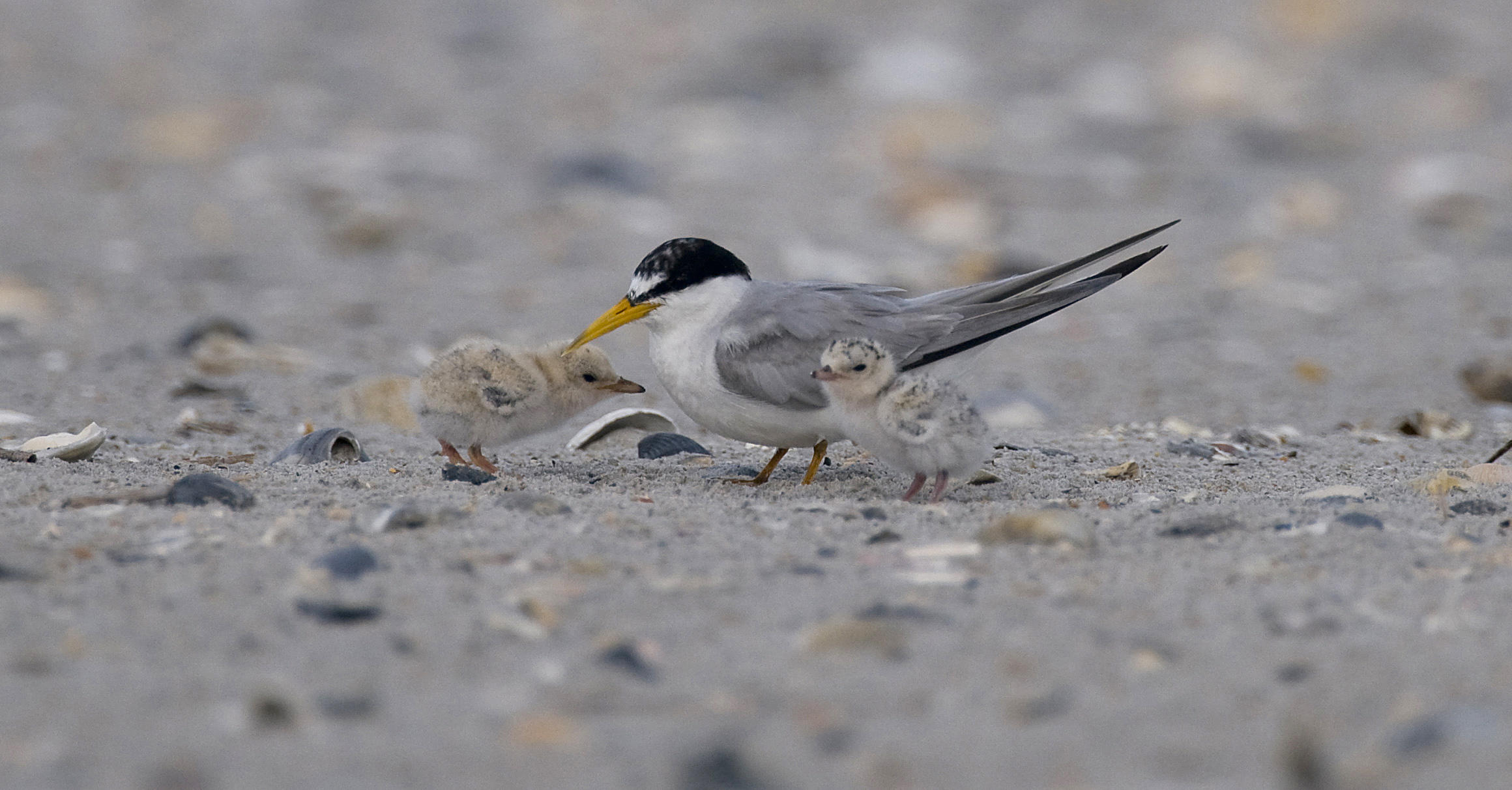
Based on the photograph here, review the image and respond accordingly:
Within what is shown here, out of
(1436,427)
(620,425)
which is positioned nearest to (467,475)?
(620,425)

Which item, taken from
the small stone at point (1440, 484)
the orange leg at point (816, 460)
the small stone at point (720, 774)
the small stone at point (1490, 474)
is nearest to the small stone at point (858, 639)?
the small stone at point (720, 774)

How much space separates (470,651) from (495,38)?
9794 mm

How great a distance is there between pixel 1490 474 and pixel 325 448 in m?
3.08

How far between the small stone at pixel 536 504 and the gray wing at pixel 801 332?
765 millimetres

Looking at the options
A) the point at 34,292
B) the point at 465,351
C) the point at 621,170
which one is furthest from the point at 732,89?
the point at 465,351

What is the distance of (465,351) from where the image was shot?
4121 mm

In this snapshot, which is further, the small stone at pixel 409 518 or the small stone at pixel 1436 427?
the small stone at pixel 1436 427

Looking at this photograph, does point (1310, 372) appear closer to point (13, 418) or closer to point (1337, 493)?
point (1337, 493)

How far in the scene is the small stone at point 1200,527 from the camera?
299 cm

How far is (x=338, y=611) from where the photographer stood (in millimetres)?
2357

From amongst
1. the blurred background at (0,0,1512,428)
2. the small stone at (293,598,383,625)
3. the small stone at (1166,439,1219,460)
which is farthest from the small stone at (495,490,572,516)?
the blurred background at (0,0,1512,428)

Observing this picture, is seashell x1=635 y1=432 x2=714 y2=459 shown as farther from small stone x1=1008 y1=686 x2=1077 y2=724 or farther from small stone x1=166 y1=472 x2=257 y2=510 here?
small stone x1=1008 y1=686 x2=1077 y2=724

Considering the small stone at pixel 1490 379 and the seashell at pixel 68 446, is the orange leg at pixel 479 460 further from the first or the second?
the small stone at pixel 1490 379

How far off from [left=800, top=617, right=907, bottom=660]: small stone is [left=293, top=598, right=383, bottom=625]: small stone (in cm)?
71
